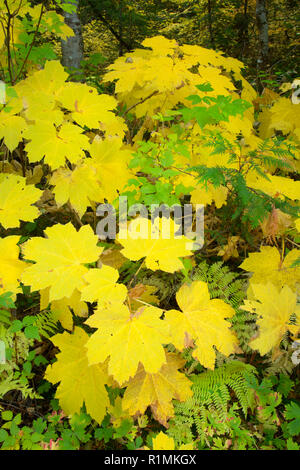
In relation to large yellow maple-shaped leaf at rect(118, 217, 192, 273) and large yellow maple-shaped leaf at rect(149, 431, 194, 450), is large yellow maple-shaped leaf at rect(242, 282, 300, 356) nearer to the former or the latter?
large yellow maple-shaped leaf at rect(118, 217, 192, 273)

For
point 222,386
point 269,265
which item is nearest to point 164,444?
point 222,386

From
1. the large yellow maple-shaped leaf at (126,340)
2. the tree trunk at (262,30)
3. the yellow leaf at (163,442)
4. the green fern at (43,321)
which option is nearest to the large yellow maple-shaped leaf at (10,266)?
the green fern at (43,321)

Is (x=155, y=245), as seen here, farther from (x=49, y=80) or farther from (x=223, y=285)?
(x=49, y=80)

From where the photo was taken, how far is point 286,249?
173 cm

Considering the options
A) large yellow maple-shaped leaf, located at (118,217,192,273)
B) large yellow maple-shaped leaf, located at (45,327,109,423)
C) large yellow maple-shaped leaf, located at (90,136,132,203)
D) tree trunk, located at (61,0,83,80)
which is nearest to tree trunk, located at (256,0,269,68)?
tree trunk, located at (61,0,83,80)

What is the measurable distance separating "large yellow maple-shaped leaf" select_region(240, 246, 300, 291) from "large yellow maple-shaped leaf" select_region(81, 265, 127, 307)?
0.63 m

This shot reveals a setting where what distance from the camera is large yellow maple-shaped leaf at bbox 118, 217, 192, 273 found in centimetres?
132

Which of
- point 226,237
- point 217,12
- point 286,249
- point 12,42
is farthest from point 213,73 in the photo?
point 217,12

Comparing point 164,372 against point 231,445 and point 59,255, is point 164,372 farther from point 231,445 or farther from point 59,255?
point 59,255

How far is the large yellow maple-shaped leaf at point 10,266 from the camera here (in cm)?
136

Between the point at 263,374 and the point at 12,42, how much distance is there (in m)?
2.49

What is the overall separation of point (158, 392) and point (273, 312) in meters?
0.56

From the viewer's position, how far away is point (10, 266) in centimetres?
141

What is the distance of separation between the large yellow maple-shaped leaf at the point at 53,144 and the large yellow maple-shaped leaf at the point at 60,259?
325mm
